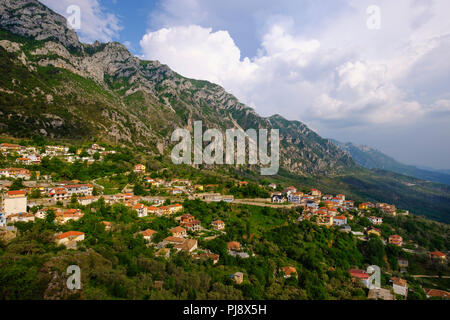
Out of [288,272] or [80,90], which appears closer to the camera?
[288,272]

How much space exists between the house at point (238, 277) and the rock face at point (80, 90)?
6904 centimetres

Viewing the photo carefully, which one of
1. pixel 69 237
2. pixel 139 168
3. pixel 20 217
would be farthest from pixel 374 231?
pixel 20 217

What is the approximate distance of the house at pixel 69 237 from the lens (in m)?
21.3

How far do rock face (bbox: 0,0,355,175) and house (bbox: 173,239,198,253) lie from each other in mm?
61571

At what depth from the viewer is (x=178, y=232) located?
29.0m

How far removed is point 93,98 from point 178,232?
90.7m

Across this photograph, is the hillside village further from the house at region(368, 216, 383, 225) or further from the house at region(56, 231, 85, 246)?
the house at region(368, 216, 383, 225)

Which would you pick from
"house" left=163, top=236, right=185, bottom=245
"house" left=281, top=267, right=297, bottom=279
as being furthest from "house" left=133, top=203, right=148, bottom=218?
"house" left=281, top=267, right=297, bottom=279

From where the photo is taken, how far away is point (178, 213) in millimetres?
34906

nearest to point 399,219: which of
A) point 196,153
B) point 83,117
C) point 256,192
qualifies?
point 256,192

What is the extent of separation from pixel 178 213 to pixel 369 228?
121 feet

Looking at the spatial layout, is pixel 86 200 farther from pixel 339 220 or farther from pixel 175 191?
pixel 339 220

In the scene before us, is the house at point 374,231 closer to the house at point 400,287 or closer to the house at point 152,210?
the house at point 400,287

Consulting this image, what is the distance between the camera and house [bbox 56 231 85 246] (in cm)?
2133
